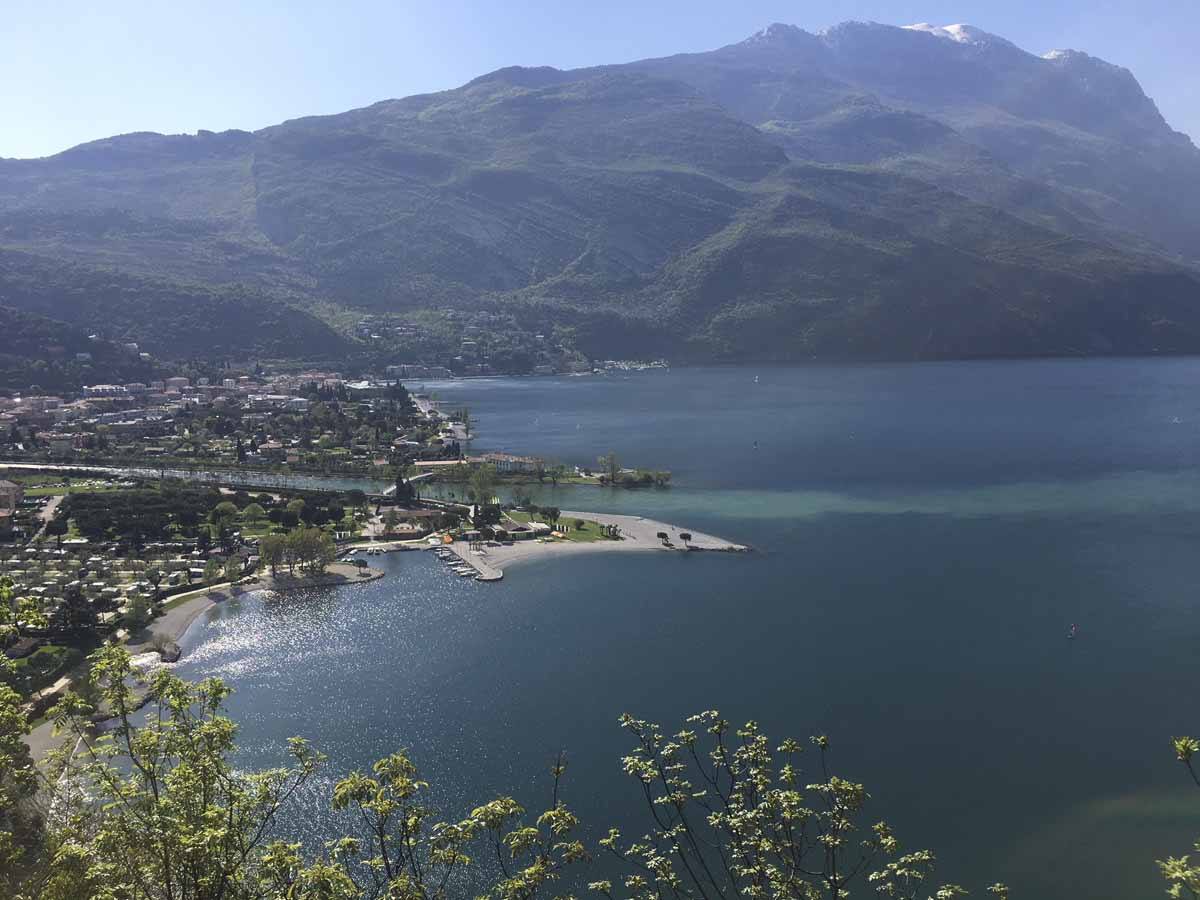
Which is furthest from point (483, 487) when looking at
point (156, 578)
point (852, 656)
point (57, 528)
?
point (852, 656)

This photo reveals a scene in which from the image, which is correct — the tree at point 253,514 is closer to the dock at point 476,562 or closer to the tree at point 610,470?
the dock at point 476,562

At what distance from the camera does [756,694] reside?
29.5 meters

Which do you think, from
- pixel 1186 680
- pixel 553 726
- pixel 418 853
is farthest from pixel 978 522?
pixel 418 853

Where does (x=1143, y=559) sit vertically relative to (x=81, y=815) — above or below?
below

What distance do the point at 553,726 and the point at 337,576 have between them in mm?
20640

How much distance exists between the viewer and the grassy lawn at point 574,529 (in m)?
51.6

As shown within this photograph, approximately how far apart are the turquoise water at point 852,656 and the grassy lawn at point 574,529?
3.81 m

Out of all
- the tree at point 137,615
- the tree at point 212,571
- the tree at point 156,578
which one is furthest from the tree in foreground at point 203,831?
the tree at point 212,571

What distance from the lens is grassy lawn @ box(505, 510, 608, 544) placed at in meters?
51.6

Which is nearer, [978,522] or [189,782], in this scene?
[189,782]

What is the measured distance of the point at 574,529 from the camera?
53.5 meters

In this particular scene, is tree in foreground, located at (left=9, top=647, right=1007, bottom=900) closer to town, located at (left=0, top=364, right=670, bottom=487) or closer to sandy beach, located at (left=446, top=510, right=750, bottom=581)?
sandy beach, located at (left=446, top=510, right=750, bottom=581)

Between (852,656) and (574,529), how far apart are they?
77.1 ft

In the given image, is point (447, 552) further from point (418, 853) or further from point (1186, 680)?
point (1186, 680)
